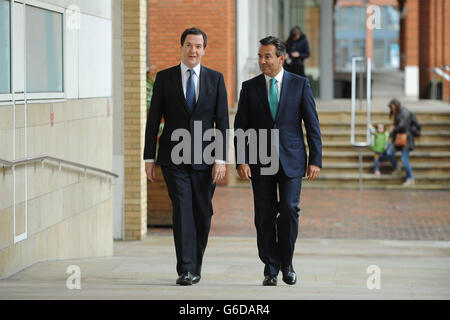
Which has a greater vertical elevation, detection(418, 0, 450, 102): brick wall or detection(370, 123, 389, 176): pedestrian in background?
detection(418, 0, 450, 102): brick wall

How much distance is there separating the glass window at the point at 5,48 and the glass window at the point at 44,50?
0.49 metres

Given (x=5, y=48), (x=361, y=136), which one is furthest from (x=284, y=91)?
(x=361, y=136)

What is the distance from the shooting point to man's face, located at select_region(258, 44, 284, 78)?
600 centimetres

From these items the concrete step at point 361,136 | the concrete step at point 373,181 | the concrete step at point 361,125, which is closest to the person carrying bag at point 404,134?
Answer: the concrete step at point 373,181

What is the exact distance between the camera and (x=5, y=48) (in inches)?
273

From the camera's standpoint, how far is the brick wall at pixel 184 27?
17.3m

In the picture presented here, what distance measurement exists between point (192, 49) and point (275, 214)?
1193 millimetres

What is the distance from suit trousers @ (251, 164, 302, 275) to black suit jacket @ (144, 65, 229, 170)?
13.0 inches

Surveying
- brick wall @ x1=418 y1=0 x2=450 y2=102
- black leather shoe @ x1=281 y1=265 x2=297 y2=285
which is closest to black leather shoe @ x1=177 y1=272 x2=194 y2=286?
black leather shoe @ x1=281 y1=265 x2=297 y2=285

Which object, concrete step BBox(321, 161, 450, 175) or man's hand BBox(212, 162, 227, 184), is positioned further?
concrete step BBox(321, 161, 450, 175)

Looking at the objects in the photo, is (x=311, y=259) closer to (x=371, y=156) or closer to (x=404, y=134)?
(x=404, y=134)

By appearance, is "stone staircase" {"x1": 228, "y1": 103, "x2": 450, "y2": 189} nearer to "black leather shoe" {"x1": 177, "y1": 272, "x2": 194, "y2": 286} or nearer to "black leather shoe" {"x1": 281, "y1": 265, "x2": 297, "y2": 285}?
"black leather shoe" {"x1": 281, "y1": 265, "x2": 297, "y2": 285}
